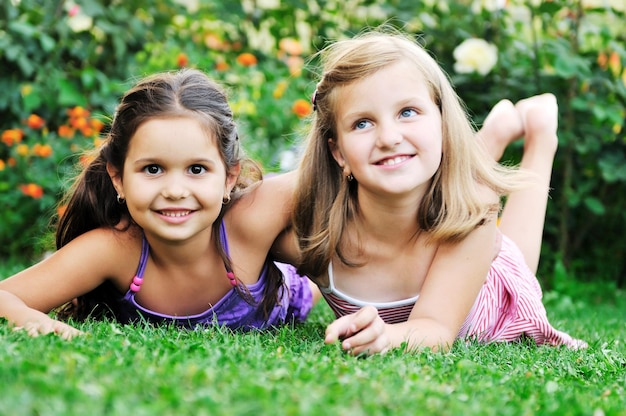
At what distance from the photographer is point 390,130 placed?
291 cm

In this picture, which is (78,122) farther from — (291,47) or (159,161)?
(159,161)

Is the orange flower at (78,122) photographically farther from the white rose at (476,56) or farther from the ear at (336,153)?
the ear at (336,153)

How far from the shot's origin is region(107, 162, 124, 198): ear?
309 centimetres

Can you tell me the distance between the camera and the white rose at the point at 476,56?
5312 millimetres

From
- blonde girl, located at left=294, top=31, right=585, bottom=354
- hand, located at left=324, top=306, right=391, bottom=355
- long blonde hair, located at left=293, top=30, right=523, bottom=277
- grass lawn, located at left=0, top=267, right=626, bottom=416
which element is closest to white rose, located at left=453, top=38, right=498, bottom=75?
blonde girl, located at left=294, top=31, right=585, bottom=354

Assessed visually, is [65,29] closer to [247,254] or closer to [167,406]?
[247,254]

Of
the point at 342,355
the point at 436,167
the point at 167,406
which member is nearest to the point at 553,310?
the point at 436,167

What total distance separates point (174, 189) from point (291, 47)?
3.34 meters

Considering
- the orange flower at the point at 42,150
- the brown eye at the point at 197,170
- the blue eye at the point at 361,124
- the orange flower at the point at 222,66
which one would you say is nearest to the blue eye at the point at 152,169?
the brown eye at the point at 197,170

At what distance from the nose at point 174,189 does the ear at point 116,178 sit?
0.25 meters

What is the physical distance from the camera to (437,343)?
285cm

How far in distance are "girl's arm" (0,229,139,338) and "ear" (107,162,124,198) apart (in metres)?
0.17

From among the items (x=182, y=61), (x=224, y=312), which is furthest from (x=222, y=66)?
(x=224, y=312)

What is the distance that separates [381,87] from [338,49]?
31 cm
